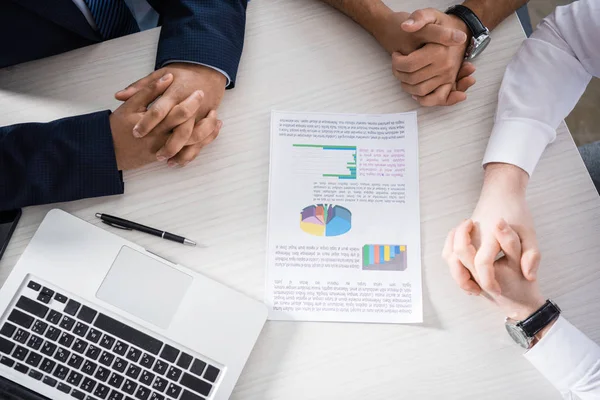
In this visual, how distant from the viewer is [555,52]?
0.91m

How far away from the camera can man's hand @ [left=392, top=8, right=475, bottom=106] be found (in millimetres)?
864

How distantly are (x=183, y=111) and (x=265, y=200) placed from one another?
0.65 ft

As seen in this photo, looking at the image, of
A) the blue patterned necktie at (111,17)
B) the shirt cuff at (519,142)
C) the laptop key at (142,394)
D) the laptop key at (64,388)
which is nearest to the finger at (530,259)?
the shirt cuff at (519,142)

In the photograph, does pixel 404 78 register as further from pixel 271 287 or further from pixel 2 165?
pixel 2 165

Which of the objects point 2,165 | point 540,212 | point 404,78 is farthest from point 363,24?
point 2,165

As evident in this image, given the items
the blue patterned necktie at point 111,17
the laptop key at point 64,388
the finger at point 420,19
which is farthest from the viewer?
the blue patterned necktie at point 111,17

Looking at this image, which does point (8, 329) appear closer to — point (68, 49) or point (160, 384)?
point (160, 384)

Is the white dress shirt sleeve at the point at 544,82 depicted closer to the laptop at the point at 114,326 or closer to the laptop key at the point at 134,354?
the laptop at the point at 114,326

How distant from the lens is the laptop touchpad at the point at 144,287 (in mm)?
788

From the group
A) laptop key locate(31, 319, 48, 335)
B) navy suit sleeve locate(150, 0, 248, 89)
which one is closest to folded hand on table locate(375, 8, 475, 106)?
navy suit sleeve locate(150, 0, 248, 89)

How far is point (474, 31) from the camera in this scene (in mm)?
900

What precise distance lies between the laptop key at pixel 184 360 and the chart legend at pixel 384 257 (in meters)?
0.30

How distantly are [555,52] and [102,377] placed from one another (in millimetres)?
926

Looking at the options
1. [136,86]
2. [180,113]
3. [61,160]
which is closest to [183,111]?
[180,113]
